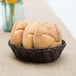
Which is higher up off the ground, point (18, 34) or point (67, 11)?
point (18, 34)

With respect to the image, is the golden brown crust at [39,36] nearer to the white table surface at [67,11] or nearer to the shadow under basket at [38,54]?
the shadow under basket at [38,54]

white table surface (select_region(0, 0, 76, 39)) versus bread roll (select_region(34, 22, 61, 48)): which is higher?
bread roll (select_region(34, 22, 61, 48))

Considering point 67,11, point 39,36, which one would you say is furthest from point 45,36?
point 67,11

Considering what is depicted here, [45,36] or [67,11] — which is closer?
[45,36]

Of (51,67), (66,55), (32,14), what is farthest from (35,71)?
(32,14)

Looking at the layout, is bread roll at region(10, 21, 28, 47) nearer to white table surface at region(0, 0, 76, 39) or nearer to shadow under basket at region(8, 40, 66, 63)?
shadow under basket at region(8, 40, 66, 63)

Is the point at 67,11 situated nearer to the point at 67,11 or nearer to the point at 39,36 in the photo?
the point at 67,11

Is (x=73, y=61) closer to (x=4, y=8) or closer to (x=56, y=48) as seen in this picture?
(x=56, y=48)

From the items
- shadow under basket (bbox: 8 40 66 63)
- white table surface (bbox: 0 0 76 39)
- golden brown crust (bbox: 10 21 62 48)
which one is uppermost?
golden brown crust (bbox: 10 21 62 48)

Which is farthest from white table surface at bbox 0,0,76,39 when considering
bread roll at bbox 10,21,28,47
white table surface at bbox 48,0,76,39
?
bread roll at bbox 10,21,28,47

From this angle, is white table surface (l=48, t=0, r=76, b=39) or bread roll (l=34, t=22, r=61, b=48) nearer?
bread roll (l=34, t=22, r=61, b=48)
